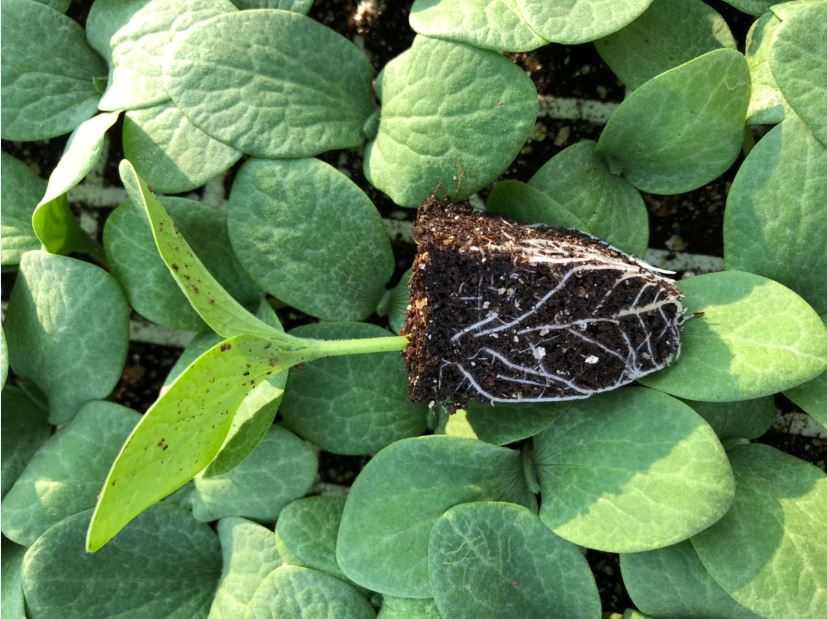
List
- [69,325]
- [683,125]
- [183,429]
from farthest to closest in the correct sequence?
[69,325]
[683,125]
[183,429]

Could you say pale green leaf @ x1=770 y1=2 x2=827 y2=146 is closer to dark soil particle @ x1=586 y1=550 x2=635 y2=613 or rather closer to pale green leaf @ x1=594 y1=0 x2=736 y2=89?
pale green leaf @ x1=594 y1=0 x2=736 y2=89

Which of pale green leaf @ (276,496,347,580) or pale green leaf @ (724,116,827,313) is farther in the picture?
pale green leaf @ (276,496,347,580)

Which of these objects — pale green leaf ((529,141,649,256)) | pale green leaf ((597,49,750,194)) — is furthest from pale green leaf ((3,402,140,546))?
pale green leaf ((597,49,750,194))

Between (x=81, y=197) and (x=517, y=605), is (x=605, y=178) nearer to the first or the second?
(x=517, y=605)

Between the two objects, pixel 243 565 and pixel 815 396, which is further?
pixel 243 565

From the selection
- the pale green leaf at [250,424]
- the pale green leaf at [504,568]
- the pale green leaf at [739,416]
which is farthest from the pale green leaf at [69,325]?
the pale green leaf at [739,416]

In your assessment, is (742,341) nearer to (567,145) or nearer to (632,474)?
(632,474)

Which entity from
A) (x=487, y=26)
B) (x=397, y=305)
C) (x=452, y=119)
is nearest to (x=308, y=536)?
(x=397, y=305)
